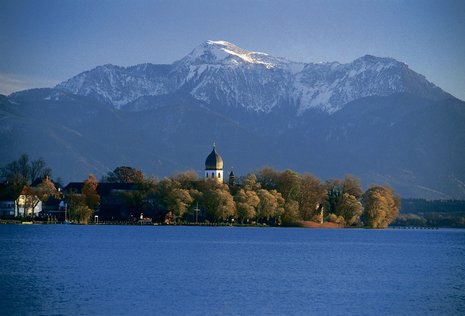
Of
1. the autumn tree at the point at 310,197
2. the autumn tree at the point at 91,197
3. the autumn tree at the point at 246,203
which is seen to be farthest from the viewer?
the autumn tree at the point at 310,197

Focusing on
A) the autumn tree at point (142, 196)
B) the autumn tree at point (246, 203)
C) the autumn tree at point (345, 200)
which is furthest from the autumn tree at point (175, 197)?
the autumn tree at point (345, 200)

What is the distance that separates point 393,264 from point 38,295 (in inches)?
1557

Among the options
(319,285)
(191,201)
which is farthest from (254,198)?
(319,285)

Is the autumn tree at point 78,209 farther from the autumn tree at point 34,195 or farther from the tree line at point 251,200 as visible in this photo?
the autumn tree at point 34,195

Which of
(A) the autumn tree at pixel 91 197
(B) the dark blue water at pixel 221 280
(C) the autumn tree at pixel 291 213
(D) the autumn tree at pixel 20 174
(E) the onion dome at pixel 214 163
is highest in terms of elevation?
(E) the onion dome at pixel 214 163

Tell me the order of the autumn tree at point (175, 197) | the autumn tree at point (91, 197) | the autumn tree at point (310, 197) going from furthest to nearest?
the autumn tree at point (310, 197), the autumn tree at point (91, 197), the autumn tree at point (175, 197)

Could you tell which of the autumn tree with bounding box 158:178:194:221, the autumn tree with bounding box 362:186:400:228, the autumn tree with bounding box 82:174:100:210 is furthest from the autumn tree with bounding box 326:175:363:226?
the autumn tree with bounding box 82:174:100:210

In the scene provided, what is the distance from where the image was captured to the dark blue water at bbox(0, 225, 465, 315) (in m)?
52.8

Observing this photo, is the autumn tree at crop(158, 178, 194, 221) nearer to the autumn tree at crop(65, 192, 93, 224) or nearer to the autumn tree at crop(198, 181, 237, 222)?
the autumn tree at crop(198, 181, 237, 222)

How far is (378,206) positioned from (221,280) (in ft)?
330

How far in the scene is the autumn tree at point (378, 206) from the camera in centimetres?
16338

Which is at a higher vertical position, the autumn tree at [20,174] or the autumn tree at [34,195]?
the autumn tree at [20,174]

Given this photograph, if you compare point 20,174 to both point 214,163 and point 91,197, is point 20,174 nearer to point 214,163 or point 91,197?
point 91,197

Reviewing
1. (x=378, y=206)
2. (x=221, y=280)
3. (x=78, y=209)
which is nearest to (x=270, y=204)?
(x=378, y=206)
